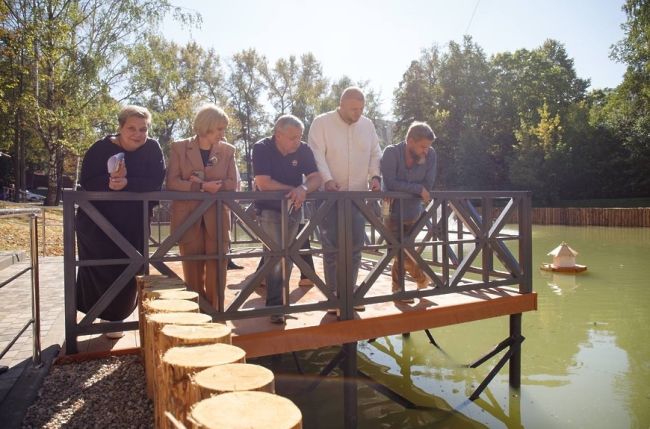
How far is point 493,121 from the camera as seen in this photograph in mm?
42812

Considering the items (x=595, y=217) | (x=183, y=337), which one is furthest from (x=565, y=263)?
(x=595, y=217)

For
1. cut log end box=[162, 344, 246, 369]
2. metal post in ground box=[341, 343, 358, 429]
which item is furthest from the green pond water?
cut log end box=[162, 344, 246, 369]

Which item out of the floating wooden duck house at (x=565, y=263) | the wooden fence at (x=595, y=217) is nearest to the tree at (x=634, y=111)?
the wooden fence at (x=595, y=217)

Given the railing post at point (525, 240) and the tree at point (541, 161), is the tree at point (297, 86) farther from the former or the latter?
the railing post at point (525, 240)

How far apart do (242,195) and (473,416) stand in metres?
3.63

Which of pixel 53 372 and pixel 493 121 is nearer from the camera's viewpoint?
pixel 53 372

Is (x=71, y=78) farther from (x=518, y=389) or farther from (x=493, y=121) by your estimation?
(x=493, y=121)

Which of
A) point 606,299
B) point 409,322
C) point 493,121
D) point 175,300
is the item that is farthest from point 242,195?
point 493,121

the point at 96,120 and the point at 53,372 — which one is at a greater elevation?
the point at 96,120

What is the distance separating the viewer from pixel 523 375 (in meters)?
6.60

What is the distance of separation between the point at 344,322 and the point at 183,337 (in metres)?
2.31

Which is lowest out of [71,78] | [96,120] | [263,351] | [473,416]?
[473,416]

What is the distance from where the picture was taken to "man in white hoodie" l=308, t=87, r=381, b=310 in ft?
14.3

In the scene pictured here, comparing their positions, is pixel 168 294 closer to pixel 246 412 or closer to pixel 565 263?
pixel 246 412
